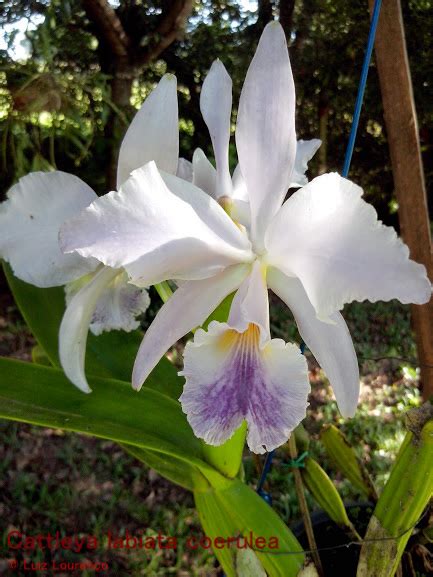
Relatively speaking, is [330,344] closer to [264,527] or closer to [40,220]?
[264,527]

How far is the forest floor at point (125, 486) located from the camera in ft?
4.98

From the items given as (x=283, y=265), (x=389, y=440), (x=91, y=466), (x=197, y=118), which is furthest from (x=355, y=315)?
(x=283, y=265)

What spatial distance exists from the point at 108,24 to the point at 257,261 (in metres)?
1.79

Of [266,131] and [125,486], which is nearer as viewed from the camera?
[266,131]

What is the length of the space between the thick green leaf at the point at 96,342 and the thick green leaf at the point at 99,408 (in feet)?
0.35

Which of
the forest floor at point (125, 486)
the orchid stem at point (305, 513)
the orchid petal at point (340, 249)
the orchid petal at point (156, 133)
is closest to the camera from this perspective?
the orchid petal at point (340, 249)

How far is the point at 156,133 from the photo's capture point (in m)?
0.60

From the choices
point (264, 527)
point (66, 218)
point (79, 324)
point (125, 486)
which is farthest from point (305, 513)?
point (125, 486)

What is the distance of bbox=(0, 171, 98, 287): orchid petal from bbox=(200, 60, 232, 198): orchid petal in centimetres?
16

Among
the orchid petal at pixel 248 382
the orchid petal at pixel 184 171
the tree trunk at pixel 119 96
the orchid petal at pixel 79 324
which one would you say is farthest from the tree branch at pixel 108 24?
the orchid petal at pixel 248 382

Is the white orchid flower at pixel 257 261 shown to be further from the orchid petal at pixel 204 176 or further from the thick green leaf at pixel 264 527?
the thick green leaf at pixel 264 527

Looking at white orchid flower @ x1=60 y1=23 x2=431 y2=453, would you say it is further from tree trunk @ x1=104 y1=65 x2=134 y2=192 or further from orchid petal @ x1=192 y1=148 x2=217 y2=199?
tree trunk @ x1=104 y1=65 x2=134 y2=192

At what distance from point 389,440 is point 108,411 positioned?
5.07 feet

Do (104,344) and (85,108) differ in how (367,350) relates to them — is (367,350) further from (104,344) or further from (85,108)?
(104,344)
